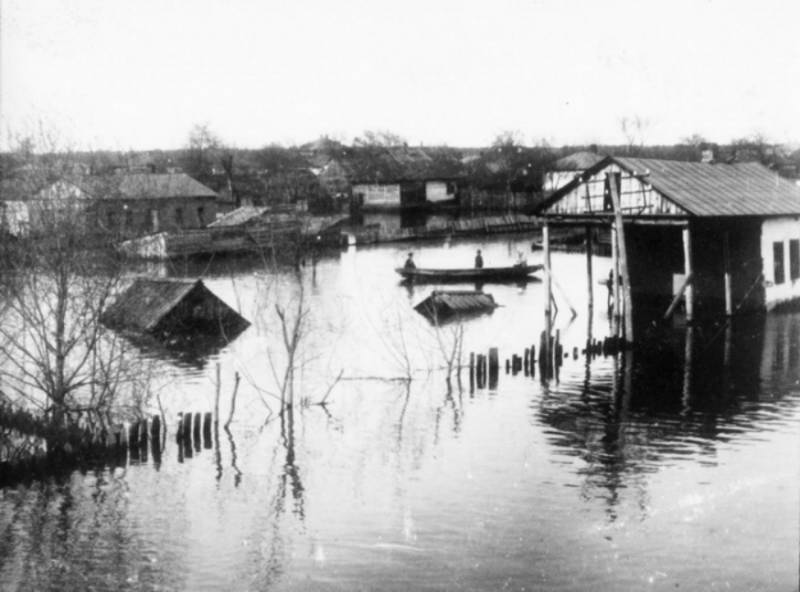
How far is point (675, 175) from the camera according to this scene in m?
29.8

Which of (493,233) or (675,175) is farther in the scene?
(493,233)

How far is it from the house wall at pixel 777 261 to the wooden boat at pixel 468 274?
15496mm

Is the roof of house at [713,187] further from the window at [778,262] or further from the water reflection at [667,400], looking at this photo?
the water reflection at [667,400]

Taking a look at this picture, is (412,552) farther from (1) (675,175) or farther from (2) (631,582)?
(1) (675,175)

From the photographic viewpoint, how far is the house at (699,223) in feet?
91.4

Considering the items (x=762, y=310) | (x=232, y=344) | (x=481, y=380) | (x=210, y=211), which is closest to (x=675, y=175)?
(x=762, y=310)

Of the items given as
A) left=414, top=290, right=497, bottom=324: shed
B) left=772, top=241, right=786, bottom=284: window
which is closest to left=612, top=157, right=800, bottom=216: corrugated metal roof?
left=772, top=241, right=786, bottom=284: window

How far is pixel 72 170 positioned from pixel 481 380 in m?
10.6

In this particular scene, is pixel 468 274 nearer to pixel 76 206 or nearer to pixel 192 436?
pixel 192 436

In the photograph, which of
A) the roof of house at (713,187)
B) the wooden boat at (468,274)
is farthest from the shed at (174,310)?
the wooden boat at (468,274)

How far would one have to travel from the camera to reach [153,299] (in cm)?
3250

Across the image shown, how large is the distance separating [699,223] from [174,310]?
1727 centimetres

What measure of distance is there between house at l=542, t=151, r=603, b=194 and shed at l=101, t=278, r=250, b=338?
60.8 meters

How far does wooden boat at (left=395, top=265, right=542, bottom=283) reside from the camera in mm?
46062
